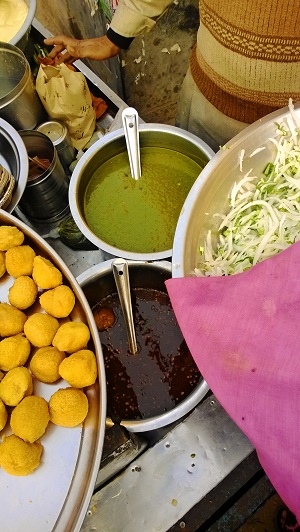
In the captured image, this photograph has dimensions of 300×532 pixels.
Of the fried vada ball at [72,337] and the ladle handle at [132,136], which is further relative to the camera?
the ladle handle at [132,136]

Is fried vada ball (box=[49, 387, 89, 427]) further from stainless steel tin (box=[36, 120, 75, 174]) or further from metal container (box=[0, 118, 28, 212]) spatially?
stainless steel tin (box=[36, 120, 75, 174])

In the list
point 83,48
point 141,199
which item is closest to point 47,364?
point 141,199

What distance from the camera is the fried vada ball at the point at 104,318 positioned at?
5.38ft

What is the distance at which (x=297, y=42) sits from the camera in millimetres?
1389

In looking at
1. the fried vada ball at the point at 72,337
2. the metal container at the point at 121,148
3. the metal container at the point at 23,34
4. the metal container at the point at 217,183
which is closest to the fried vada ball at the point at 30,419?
the fried vada ball at the point at 72,337

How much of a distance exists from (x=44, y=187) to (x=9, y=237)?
0.43m

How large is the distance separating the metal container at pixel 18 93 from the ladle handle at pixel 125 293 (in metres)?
0.89

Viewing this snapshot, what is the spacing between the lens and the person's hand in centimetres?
211

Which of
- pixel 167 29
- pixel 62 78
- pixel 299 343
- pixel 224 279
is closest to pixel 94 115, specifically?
pixel 62 78

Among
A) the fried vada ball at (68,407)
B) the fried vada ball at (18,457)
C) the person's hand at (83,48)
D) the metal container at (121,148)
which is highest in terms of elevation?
the person's hand at (83,48)

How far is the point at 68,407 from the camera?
1153mm

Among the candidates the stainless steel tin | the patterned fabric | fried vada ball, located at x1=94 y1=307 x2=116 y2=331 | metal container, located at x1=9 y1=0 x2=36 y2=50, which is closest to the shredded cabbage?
the patterned fabric

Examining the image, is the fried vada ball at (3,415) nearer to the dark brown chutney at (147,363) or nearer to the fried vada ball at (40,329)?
the fried vada ball at (40,329)

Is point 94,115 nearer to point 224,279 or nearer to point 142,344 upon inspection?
point 142,344
